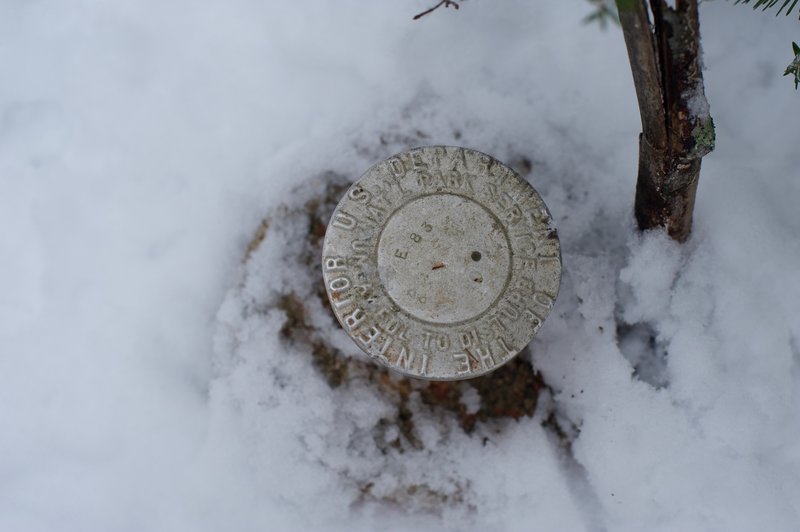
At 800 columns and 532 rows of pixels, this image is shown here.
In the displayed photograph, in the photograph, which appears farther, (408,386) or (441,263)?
(408,386)

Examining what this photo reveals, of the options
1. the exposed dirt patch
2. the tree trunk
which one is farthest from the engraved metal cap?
the exposed dirt patch

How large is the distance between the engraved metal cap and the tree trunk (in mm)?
394

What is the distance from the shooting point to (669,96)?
1.92 m

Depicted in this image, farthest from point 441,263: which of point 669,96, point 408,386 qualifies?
point 669,96

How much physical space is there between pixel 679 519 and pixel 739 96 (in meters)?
1.66

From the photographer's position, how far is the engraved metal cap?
2238mm

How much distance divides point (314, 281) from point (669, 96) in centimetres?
151

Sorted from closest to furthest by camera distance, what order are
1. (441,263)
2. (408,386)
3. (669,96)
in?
(669,96) < (441,263) < (408,386)

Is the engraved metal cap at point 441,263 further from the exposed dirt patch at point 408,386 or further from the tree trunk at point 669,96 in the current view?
the exposed dirt patch at point 408,386

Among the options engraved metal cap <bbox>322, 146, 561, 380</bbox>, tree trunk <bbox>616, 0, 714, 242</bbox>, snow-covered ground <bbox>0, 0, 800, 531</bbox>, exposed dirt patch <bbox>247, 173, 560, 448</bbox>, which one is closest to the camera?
tree trunk <bbox>616, 0, 714, 242</bbox>

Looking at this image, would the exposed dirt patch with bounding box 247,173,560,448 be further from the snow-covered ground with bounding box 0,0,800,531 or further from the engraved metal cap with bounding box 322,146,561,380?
the engraved metal cap with bounding box 322,146,561,380

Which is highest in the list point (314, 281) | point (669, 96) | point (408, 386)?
point (314, 281)

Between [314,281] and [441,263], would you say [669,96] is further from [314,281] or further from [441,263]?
[314,281]

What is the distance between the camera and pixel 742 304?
2570mm
